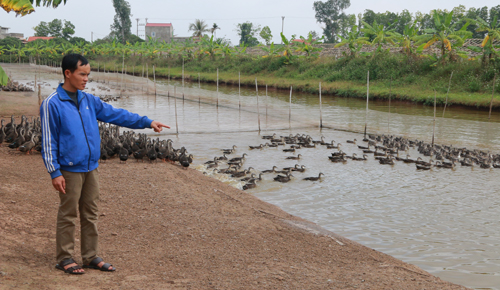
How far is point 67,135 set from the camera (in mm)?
4191

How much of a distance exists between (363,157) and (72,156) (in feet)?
41.2

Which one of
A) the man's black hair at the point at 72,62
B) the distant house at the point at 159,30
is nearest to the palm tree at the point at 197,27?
the distant house at the point at 159,30

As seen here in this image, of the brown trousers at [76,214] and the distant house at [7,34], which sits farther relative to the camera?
the distant house at [7,34]

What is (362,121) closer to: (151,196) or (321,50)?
(151,196)

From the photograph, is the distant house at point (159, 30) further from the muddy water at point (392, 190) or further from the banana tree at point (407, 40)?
the muddy water at point (392, 190)

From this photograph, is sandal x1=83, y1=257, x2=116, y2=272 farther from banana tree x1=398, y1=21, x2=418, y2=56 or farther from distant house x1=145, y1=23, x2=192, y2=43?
distant house x1=145, y1=23, x2=192, y2=43

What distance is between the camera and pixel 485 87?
98.6 ft

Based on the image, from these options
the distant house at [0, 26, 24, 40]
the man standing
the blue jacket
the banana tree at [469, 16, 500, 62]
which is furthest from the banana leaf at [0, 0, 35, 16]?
the distant house at [0, 26, 24, 40]

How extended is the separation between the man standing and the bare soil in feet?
0.81

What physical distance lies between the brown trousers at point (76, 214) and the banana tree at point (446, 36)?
101 feet

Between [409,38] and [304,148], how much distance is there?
23.4 metres

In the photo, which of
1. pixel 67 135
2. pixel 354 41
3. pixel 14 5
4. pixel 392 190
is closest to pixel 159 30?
pixel 354 41

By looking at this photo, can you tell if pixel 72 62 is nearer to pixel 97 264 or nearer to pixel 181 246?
pixel 97 264

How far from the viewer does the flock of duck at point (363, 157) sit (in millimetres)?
12555
